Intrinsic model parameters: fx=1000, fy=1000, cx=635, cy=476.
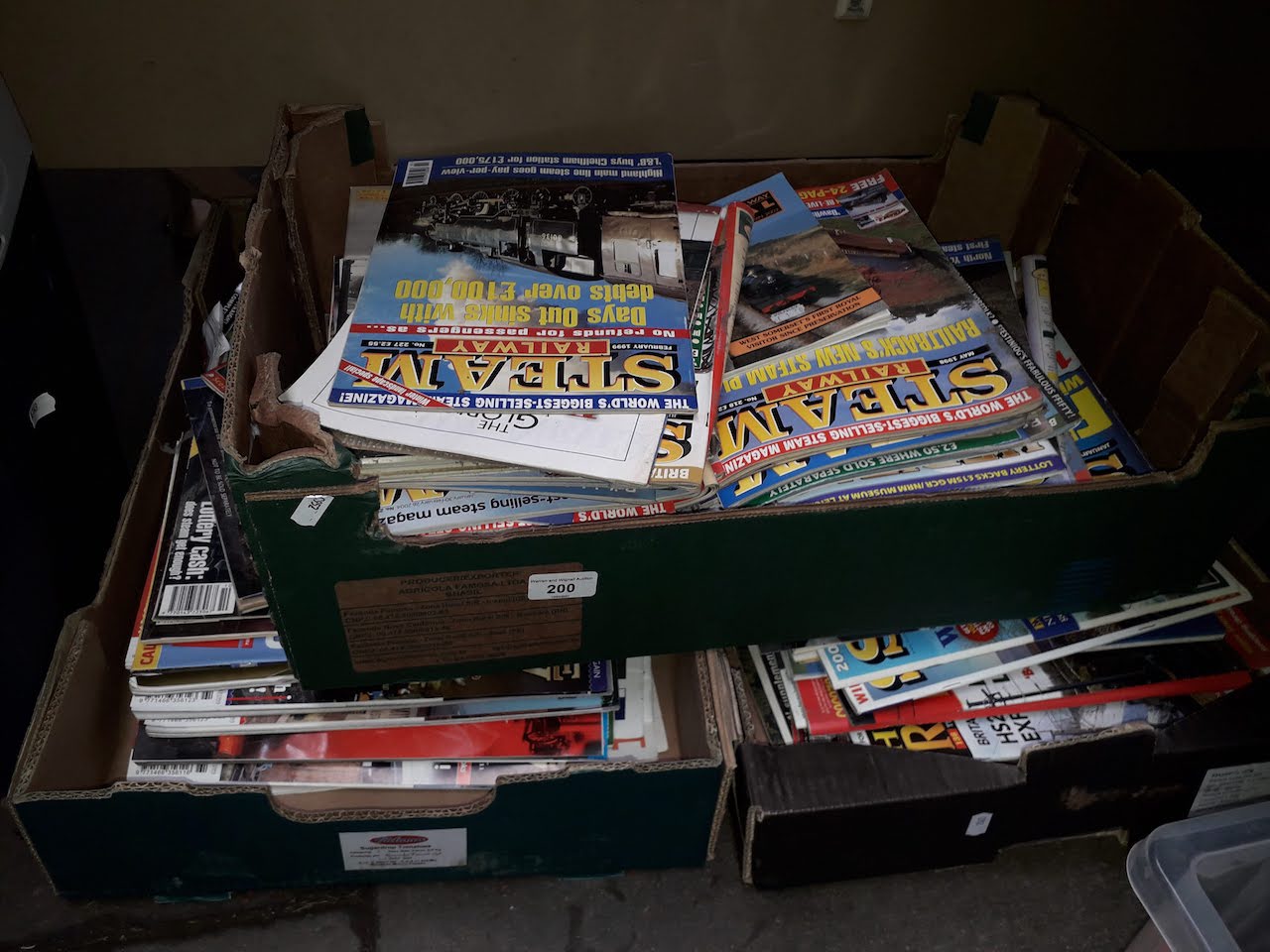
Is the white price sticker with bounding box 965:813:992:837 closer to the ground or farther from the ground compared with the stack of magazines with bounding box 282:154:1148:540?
closer to the ground

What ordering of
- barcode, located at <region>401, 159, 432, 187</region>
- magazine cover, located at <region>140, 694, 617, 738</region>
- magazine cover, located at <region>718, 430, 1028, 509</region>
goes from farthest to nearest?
barcode, located at <region>401, 159, 432, 187</region>, magazine cover, located at <region>140, 694, 617, 738</region>, magazine cover, located at <region>718, 430, 1028, 509</region>

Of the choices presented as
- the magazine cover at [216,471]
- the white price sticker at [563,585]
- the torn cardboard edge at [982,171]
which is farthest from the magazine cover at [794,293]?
the magazine cover at [216,471]

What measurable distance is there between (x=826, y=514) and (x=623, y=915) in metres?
0.43

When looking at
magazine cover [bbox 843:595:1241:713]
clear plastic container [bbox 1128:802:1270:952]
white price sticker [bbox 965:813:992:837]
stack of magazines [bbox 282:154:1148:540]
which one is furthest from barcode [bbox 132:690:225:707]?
clear plastic container [bbox 1128:802:1270:952]

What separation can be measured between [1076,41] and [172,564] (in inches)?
41.2

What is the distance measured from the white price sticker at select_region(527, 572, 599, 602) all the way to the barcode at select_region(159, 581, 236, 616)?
296 millimetres

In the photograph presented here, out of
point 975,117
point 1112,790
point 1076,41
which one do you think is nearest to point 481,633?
point 1112,790

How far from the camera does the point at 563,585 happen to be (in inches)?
29.2

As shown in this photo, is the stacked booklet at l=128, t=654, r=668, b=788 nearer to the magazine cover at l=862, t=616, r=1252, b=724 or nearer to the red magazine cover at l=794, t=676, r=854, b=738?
the red magazine cover at l=794, t=676, r=854, b=738

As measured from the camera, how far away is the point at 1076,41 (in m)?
1.06

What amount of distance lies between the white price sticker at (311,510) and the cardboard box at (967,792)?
0.41 m

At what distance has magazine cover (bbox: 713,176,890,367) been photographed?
2.85 ft

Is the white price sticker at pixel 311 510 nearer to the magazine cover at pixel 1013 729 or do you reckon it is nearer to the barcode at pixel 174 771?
the barcode at pixel 174 771

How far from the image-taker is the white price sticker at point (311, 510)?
2.14 feet
